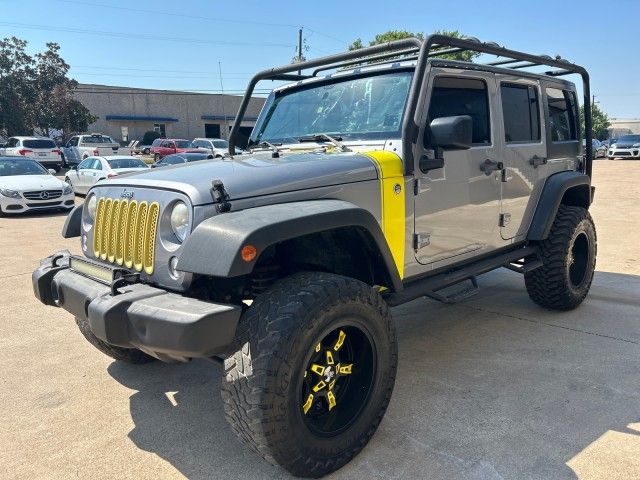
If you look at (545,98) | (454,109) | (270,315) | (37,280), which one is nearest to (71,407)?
(37,280)

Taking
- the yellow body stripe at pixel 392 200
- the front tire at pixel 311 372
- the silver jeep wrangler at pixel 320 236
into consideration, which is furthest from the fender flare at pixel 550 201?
the front tire at pixel 311 372

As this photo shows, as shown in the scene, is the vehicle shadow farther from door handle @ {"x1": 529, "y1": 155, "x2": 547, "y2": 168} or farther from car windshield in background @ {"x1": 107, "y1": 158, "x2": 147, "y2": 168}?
car windshield in background @ {"x1": 107, "y1": 158, "x2": 147, "y2": 168}

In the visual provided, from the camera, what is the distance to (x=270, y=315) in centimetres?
234

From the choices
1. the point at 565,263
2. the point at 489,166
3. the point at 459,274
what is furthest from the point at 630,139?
the point at 459,274

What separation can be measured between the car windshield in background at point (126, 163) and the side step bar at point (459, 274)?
40.6 feet

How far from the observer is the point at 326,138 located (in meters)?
3.48

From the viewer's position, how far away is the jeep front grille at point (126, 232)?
2646mm

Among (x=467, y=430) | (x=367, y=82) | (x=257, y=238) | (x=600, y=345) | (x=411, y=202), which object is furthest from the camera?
(x=600, y=345)

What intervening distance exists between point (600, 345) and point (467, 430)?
1.82 metres

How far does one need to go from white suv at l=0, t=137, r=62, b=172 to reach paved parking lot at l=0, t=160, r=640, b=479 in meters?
22.2

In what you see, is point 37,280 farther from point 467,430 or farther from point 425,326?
point 425,326

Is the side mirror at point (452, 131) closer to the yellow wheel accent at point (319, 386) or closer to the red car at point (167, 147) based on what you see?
the yellow wheel accent at point (319, 386)

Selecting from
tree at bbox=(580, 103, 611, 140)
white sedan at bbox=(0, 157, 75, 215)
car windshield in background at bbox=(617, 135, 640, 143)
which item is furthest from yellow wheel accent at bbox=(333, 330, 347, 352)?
tree at bbox=(580, 103, 611, 140)

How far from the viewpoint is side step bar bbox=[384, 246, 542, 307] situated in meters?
3.31
